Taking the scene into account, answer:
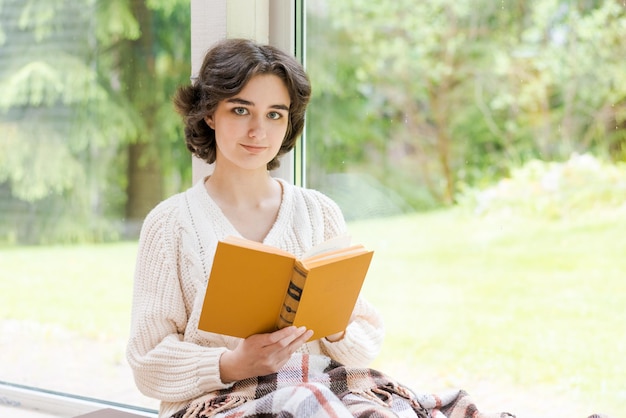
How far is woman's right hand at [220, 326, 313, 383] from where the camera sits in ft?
5.24

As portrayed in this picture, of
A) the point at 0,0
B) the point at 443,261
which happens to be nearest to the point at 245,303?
the point at 443,261

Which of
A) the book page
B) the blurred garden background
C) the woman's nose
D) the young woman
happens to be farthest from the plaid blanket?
the woman's nose

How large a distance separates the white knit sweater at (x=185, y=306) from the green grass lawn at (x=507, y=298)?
0.29m

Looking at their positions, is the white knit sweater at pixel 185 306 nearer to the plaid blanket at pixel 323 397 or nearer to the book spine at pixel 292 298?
the plaid blanket at pixel 323 397

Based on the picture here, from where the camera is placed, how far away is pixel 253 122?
1.78 metres

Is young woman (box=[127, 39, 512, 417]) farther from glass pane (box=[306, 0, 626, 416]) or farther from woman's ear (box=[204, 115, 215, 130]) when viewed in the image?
glass pane (box=[306, 0, 626, 416])

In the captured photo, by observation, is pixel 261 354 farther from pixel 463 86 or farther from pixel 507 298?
pixel 463 86

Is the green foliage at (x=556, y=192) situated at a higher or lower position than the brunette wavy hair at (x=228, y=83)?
lower

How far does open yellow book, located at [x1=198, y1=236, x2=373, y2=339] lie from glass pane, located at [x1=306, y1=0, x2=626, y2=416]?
0.57 meters

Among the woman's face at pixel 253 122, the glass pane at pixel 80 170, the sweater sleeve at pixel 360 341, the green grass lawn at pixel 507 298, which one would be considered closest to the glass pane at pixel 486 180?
the green grass lawn at pixel 507 298

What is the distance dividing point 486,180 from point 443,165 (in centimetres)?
12

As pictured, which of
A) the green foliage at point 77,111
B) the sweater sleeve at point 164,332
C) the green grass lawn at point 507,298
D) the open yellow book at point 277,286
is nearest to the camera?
the open yellow book at point 277,286

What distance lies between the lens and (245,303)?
1557mm

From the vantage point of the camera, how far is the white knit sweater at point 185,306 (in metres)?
1.72
